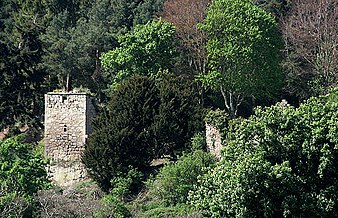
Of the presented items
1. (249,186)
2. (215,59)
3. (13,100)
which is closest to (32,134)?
(13,100)

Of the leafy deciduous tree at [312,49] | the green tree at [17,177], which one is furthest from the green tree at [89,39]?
the green tree at [17,177]

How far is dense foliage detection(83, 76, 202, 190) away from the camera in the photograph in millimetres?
28922

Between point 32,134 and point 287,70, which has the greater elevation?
point 287,70

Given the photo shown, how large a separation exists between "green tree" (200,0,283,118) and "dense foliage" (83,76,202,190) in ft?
9.21

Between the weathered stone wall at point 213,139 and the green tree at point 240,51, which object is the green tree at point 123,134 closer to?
the weathered stone wall at point 213,139

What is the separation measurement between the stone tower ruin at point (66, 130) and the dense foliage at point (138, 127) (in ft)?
5.66

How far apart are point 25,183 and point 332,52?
1362cm

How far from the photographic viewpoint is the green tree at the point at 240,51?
32000 millimetres

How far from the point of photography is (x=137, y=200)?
28.2 m

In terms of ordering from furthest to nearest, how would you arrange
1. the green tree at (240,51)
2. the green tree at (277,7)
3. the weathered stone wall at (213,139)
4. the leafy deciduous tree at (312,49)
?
the green tree at (277,7)
the leafy deciduous tree at (312,49)
the green tree at (240,51)
the weathered stone wall at (213,139)

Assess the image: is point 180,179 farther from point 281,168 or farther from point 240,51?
point 281,168

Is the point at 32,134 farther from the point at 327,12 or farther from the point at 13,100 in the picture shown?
the point at 327,12

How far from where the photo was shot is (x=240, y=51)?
31.9 metres

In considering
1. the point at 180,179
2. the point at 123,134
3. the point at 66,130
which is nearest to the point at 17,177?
the point at 123,134
